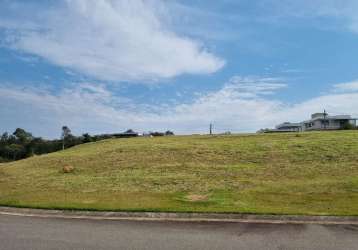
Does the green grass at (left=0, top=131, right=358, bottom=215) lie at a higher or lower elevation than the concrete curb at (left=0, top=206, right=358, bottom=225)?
higher

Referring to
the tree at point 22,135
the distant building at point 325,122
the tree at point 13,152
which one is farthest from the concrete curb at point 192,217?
the tree at point 22,135

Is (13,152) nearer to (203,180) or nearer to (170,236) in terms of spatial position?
(203,180)

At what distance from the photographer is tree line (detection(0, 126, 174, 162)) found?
74688 millimetres

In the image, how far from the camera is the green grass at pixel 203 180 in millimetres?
11883

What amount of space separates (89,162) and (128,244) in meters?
18.1

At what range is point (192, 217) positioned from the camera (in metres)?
10.3

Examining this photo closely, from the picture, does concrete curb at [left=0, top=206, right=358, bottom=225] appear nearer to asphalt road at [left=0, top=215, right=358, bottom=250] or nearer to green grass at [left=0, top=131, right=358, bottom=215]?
green grass at [left=0, top=131, right=358, bottom=215]

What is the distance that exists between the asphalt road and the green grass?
1459mm

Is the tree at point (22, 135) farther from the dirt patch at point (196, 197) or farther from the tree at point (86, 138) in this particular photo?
the dirt patch at point (196, 197)

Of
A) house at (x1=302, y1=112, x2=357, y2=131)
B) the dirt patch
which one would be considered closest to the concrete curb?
the dirt patch

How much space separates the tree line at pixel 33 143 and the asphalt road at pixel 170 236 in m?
62.4

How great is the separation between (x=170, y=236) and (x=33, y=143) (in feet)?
258

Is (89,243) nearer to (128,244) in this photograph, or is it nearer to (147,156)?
(128,244)

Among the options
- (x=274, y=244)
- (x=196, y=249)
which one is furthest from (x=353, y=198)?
(x=196, y=249)
